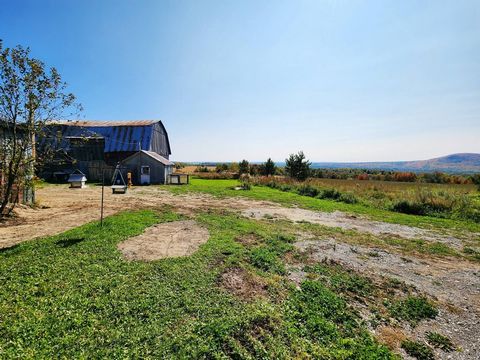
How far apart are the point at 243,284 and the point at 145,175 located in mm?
26745

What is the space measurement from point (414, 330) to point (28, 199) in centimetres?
1743

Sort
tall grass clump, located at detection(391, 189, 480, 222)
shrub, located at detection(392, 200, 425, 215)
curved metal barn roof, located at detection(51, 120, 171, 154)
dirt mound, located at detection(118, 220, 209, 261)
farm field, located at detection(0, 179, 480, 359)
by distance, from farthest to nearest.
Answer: curved metal barn roof, located at detection(51, 120, 171, 154) < shrub, located at detection(392, 200, 425, 215) < tall grass clump, located at detection(391, 189, 480, 222) < dirt mound, located at detection(118, 220, 209, 261) < farm field, located at detection(0, 179, 480, 359)

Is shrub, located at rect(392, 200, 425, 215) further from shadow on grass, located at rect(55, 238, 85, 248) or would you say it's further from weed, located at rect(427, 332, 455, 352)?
shadow on grass, located at rect(55, 238, 85, 248)

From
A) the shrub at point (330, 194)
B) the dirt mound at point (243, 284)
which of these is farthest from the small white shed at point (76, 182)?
the shrub at point (330, 194)

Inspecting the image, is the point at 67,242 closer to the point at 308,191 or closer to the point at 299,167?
the point at 308,191

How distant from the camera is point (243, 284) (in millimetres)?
5336

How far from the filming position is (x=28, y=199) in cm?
1307

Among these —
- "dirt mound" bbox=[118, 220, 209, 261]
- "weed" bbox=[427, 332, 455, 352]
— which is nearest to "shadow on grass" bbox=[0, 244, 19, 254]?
"dirt mound" bbox=[118, 220, 209, 261]

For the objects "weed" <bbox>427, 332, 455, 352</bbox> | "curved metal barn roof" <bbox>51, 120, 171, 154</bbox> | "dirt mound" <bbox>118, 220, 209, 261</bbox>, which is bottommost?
"weed" <bbox>427, 332, 455, 352</bbox>

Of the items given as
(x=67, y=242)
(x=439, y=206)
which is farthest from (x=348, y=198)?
(x=67, y=242)

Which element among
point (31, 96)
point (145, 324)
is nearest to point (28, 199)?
point (31, 96)

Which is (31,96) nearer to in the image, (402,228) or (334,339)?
(334,339)

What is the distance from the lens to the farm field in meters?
3.53

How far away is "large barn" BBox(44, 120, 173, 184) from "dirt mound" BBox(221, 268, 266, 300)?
25.5 meters
